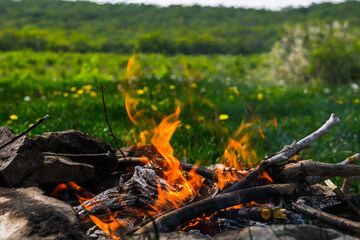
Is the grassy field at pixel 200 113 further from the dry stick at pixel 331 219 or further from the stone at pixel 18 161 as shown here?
the dry stick at pixel 331 219

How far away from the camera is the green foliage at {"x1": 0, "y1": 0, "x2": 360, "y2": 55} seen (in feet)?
73.9

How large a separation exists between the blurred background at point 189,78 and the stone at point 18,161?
0.82 metres

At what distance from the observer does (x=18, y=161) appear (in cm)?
235

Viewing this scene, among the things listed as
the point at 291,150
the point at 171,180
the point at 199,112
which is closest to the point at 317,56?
the point at 199,112

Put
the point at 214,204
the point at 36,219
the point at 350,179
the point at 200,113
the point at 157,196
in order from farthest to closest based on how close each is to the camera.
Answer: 1. the point at 200,113
2. the point at 350,179
3. the point at 157,196
4. the point at 214,204
5. the point at 36,219

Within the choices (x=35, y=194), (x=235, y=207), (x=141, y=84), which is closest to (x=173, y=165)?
(x=235, y=207)

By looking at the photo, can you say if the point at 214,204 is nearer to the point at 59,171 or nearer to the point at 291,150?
the point at 291,150

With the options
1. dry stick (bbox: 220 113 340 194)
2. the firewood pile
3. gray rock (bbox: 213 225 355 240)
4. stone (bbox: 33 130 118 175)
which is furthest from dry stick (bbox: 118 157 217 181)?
gray rock (bbox: 213 225 355 240)

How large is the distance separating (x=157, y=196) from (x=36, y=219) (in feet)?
2.25

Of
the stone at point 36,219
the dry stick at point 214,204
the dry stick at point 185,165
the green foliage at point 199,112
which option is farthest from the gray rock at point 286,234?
the green foliage at point 199,112

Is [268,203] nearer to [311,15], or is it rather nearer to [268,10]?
[311,15]

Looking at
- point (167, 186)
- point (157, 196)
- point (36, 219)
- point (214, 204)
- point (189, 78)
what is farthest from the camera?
point (189, 78)

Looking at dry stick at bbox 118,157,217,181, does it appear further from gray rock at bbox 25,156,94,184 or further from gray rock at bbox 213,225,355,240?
gray rock at bbox 213,225,355,240

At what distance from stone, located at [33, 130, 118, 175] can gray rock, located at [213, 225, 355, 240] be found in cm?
136
